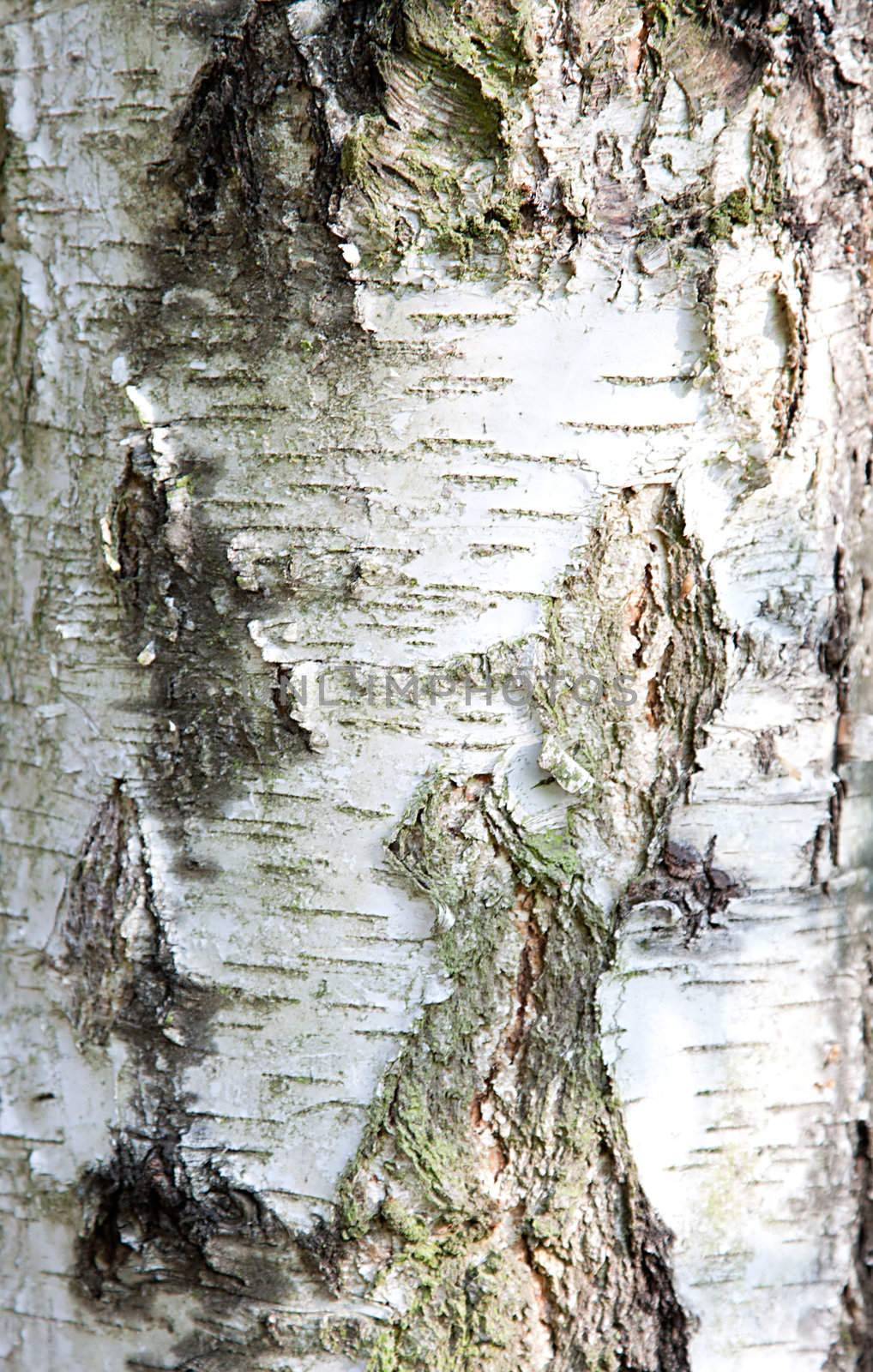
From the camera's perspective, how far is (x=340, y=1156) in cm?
88

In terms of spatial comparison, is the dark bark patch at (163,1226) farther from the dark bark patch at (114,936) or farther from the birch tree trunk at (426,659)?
the dark bark patch at (114,936)

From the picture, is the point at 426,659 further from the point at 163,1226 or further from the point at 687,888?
the point at 163,1226

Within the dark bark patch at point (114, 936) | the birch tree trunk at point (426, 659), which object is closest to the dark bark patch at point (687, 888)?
the birch tree trunk at point (426, 659)

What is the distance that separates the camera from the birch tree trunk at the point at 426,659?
837mm

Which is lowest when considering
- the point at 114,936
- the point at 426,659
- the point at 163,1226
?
the point at 163,1226

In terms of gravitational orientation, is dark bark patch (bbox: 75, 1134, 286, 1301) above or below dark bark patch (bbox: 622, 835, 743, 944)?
below

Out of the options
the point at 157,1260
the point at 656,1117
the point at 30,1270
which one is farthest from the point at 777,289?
the point at 30,1270

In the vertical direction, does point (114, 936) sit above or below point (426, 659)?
below

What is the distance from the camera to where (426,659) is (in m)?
0.86

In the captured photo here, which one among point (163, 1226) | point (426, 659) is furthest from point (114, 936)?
point (426, 659)

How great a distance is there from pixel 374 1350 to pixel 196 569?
676 millimetres

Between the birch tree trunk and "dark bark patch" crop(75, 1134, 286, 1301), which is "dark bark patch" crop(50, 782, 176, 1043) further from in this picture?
"dark bark patch" crop(75, 1134, 286, 1301)

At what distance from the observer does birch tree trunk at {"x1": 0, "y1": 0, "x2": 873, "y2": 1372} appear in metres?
0.84

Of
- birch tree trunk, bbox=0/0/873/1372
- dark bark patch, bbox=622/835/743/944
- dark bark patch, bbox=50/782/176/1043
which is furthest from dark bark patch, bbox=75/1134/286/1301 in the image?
dark bark patch, bbox=622/835/743/944
